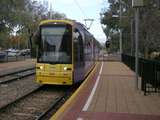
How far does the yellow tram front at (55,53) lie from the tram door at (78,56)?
56 cm

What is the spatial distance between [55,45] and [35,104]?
194 inches

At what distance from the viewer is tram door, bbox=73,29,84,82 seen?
2210 centimetres

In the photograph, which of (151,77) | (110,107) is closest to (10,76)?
(151,77)

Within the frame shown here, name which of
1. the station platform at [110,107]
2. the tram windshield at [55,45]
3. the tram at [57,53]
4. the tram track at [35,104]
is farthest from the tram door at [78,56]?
the station platform at [110,107]

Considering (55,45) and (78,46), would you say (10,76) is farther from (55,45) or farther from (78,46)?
(55,45)

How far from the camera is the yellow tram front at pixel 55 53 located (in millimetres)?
21266

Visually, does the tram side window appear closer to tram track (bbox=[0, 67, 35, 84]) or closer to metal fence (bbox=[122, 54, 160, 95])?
metal fence (bbox=[122, 54, 160, 95])

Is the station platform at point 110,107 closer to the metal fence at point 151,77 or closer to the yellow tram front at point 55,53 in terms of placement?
the metal fence at point 151,77

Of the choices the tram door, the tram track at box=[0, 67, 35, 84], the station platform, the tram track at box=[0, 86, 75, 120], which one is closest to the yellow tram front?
the tram door

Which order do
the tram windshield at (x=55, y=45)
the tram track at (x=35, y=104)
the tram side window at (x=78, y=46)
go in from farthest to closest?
the tram side window at (x=78, y=46), the tram windshield at (x=55, y=45), the tram track at (x=35, y=104)

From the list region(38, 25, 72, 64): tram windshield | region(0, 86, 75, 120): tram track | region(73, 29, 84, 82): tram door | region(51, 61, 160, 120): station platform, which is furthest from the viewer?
region(73, 29, 84, 82): tram door

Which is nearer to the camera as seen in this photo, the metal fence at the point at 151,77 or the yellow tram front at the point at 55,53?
the metal fence at the point at 151,77

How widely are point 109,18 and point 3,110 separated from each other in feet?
209

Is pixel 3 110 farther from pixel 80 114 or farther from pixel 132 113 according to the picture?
pixel 132 113
